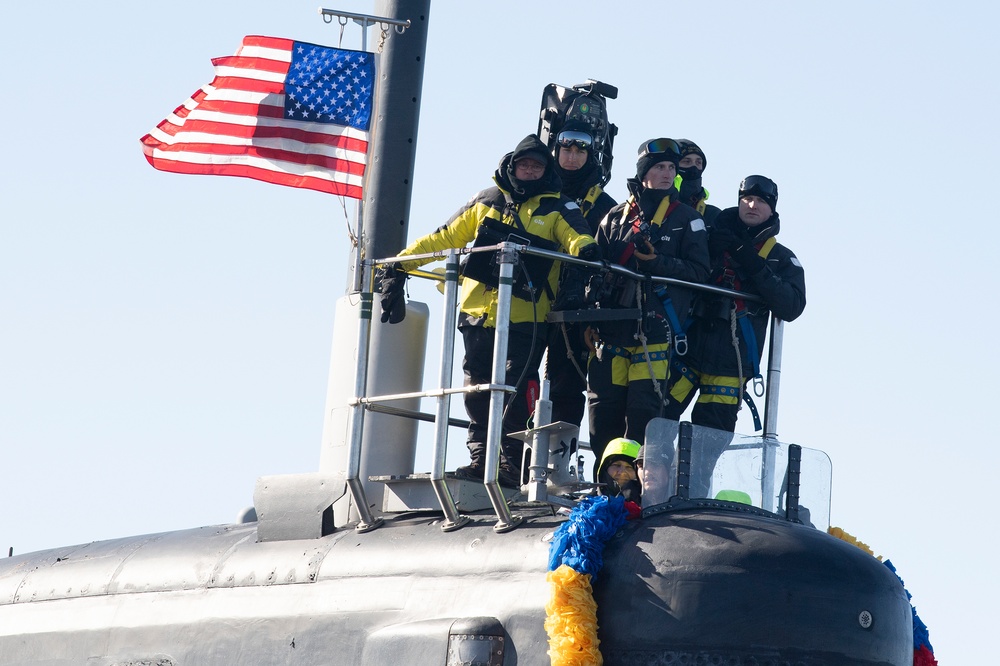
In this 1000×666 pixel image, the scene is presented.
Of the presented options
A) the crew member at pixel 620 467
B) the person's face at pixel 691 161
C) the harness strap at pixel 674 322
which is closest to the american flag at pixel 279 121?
the person's face at pixel 691 161

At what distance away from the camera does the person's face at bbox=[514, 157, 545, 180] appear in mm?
11312

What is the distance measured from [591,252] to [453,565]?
8.09 feet

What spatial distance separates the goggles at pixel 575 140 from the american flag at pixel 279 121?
1602 millimetres

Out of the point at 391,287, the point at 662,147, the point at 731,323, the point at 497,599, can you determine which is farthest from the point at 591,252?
the point at 497,599

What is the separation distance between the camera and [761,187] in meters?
11.5

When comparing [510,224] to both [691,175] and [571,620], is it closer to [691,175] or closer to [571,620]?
[691,175]

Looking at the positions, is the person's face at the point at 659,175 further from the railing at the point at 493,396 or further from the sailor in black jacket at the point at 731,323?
the railing at the point at 493,396

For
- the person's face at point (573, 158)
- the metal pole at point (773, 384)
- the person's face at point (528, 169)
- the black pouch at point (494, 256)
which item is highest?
the person's face at point (573, 158)

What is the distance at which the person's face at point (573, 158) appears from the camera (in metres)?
12.3

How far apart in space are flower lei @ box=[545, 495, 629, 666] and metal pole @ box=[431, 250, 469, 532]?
3.59 ft

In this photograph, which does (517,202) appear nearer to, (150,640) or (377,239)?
(377,239)

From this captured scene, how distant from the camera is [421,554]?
948 centimetres

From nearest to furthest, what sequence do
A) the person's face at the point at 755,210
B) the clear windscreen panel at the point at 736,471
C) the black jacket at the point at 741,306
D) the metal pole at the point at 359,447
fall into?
the clear windscreen panel at the point at 736,471 → the metal pole at the point at 359,447 → the black jacket at the point at 741,306 → the person's face at the point at 755,210

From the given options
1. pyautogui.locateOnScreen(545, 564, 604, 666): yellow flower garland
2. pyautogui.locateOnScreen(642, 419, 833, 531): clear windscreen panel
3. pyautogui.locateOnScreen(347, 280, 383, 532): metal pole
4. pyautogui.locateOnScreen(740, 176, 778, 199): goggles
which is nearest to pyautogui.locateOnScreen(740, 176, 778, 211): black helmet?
pyautogui.locateOnScreen(740, 176, 778, 199): goggles
